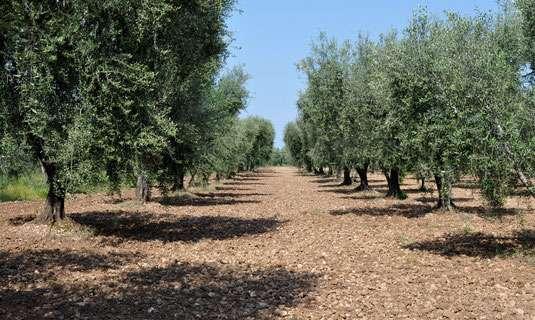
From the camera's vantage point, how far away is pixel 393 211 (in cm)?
3123

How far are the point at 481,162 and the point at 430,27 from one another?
846 cm

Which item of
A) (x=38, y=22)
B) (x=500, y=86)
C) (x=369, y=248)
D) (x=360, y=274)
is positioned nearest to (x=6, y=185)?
(x=38, y=22)

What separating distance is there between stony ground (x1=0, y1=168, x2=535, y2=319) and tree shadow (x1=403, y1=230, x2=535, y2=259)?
0.06 meters

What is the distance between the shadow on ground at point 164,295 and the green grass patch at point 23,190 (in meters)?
23.4

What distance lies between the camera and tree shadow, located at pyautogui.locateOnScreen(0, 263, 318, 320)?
427 inches

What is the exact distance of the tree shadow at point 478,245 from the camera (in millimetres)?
17547

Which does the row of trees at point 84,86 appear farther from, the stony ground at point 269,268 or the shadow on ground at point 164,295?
the shadow on ground at point 164,295

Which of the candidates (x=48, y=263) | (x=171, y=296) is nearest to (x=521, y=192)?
(x=171, y=296)

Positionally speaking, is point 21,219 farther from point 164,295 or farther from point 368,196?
point 368,196

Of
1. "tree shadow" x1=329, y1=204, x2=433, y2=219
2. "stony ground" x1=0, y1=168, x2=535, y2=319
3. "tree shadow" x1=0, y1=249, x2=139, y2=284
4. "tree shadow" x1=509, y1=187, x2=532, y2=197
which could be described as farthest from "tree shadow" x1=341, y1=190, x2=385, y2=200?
"tree shadow" x1=0, y1=249, x2=139, y2=284

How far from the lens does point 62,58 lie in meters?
18.0

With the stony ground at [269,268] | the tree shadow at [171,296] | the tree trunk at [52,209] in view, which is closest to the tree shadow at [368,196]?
the stony ground at [269,268]

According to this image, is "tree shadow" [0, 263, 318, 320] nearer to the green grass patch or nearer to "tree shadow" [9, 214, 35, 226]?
"tree shadow" [9, 214, 35, 226]

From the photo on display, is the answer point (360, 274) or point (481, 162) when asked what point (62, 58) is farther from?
point (481, 162)
